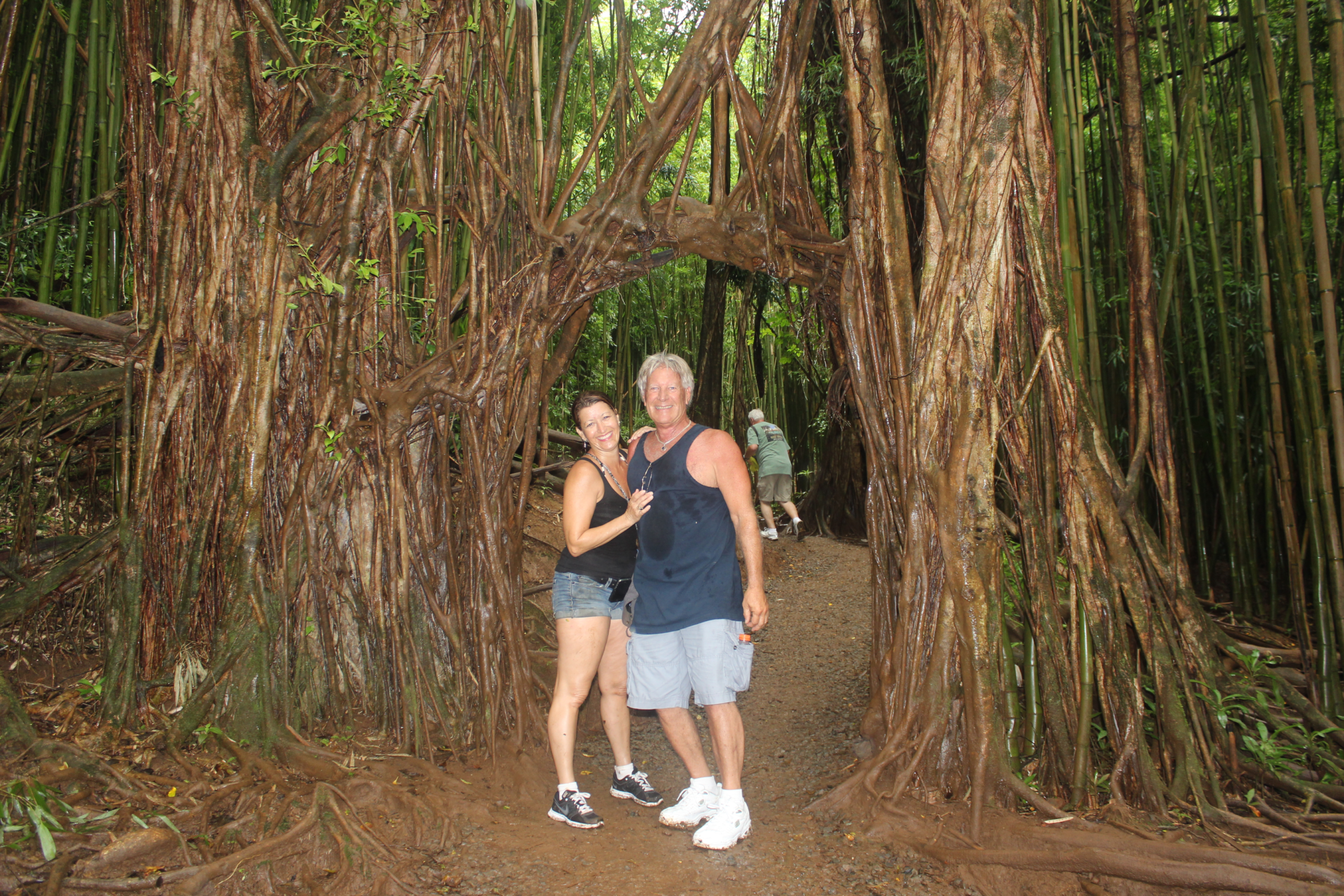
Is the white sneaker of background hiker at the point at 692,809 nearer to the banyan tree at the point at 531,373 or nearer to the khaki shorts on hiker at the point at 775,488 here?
the banyan tree at the point at 531,373

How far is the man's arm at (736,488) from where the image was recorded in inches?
99.7

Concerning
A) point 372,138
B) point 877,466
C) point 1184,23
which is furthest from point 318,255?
point 1184,23

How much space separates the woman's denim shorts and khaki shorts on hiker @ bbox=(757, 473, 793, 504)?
17.5 ft

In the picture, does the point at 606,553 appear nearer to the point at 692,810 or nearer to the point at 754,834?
the point at 692,810

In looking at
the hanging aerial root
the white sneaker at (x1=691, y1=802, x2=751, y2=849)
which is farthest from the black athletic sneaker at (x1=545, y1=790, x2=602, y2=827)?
the hanging aerial root

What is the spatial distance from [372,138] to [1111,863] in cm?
320

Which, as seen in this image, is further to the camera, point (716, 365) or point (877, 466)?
point (716, 365)

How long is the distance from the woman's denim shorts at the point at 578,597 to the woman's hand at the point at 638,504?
0.91 ft

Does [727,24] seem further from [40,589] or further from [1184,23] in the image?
[40,589]

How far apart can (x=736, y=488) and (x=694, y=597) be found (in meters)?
0.36

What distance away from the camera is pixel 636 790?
290cm

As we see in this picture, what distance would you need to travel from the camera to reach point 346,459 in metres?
3.00

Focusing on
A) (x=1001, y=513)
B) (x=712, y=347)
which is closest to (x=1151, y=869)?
(x=1001, y=513)

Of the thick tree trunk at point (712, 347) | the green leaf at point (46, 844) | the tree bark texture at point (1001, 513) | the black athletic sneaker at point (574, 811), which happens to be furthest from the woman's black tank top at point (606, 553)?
the thick tree trunk at point (712, 347)
